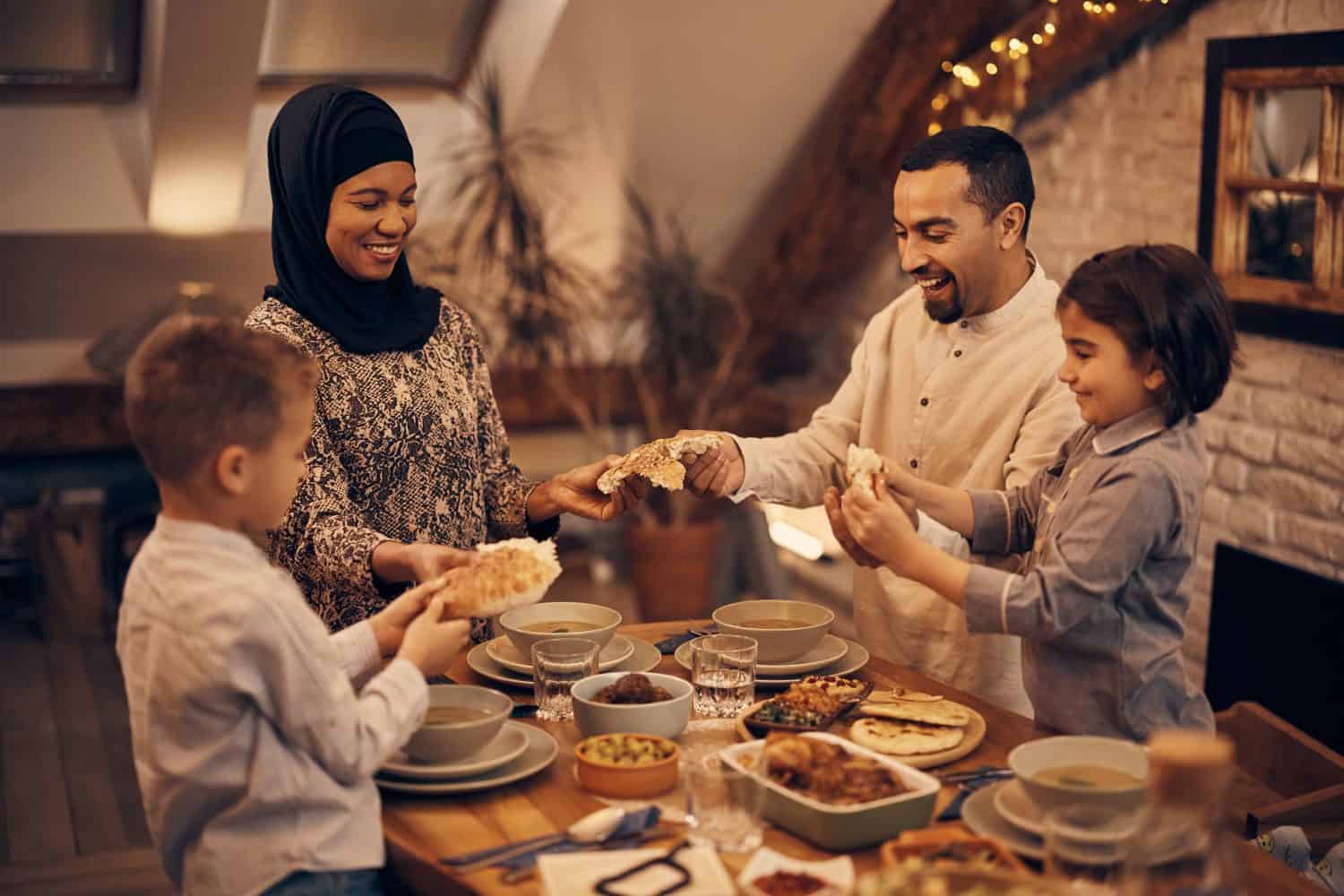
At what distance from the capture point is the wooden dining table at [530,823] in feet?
5.84

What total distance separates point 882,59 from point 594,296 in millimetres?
1587

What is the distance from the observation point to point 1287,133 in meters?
3.89

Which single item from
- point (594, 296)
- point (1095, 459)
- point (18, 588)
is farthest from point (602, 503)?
point (18, 588)

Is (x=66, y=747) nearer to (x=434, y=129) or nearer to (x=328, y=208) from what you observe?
(x=434, y=129)

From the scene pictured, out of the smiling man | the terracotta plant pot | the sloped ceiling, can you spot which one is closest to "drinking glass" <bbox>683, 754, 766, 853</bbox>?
the smiling man

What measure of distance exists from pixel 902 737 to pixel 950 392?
0.92 metres

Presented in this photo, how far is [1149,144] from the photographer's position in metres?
4.46

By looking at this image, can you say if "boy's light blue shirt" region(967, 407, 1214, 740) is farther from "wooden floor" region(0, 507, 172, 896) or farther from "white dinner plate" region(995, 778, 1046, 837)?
"wooden floor" region(0, 507, 172, 896)

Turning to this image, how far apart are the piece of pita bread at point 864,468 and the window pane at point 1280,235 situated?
1.93m

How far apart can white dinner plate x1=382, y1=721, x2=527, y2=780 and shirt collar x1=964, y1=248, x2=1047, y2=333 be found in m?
1.21

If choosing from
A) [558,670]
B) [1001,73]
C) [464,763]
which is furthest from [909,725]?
[1001,73]

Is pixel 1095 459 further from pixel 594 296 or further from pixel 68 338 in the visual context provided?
pixel 68 338

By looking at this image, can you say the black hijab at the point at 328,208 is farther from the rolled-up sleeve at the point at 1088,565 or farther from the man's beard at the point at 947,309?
the rolled-up sleeve at the point at 1088,565

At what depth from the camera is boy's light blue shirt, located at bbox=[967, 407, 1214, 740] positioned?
209 centimetres
